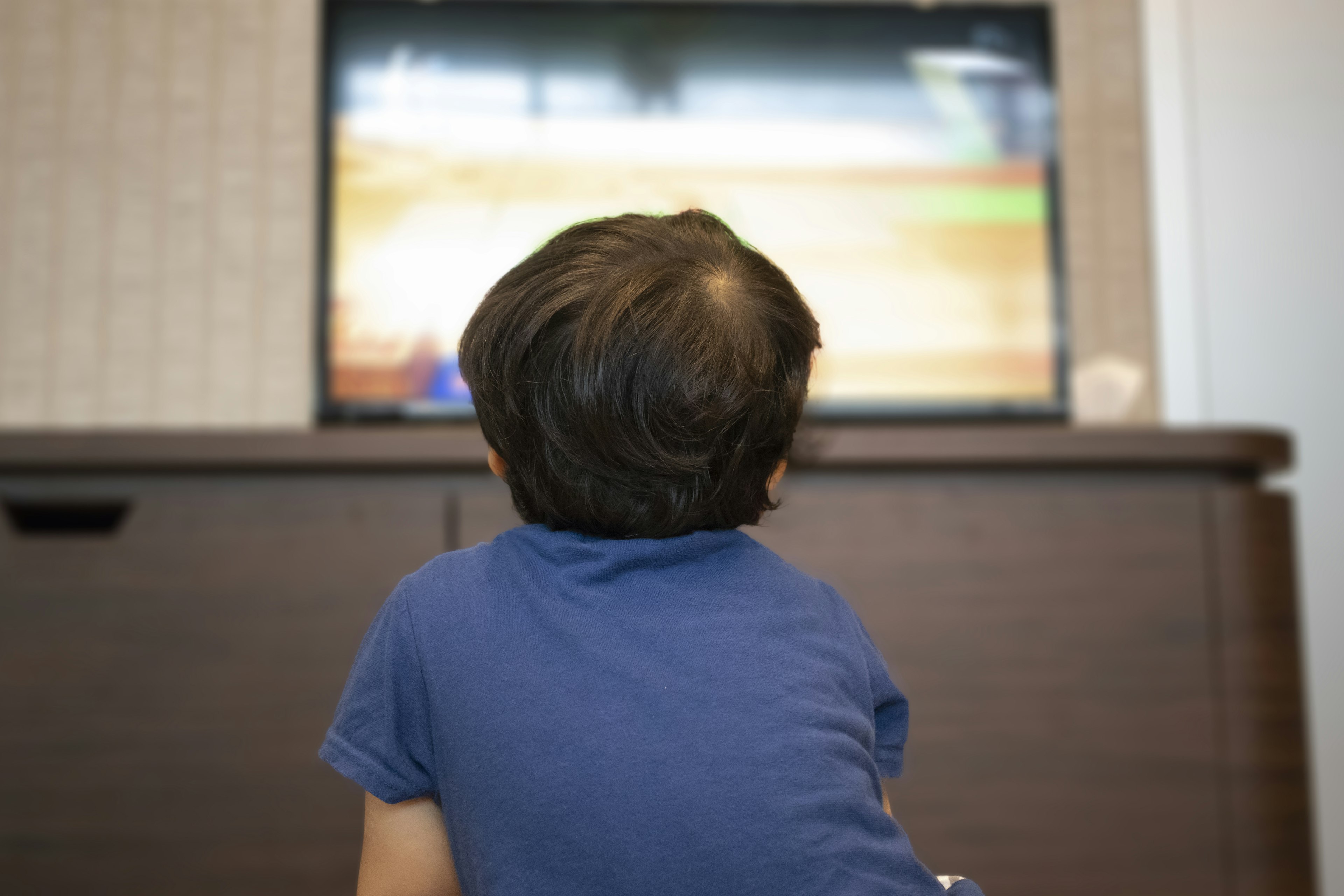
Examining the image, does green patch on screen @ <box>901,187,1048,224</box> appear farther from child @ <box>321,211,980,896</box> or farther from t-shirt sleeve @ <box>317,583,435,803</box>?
t-shirt sleeve @ <box>317,583,435,803</box>

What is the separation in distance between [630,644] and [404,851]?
0.19 meters

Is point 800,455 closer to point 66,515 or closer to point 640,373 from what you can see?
point 640,373

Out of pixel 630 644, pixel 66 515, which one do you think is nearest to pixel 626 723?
pixel 630 644

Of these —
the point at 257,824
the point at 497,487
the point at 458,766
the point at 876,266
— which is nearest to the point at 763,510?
the point at 458,766

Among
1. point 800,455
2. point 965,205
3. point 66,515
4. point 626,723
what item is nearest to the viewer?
point 626,723

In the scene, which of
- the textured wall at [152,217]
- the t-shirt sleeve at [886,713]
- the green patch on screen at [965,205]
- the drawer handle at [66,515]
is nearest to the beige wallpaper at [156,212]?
the textured wall at [152,217]

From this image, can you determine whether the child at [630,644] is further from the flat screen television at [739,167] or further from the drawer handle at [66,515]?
the flat screen television at [739,167]

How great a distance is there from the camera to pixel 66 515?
4.56 ft

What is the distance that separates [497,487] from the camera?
51.1 inches

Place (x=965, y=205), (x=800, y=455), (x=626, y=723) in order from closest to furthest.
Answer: (x=626, y=723) < (x=800, y=455) < (x=965, y=205)

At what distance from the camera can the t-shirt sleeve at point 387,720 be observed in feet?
1.72

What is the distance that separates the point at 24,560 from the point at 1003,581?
1199 millimetres

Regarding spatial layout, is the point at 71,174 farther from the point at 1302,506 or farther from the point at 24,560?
the point at 1302,506

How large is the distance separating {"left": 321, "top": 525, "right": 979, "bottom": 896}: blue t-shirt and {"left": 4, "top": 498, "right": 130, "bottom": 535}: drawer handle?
916 millimetres
